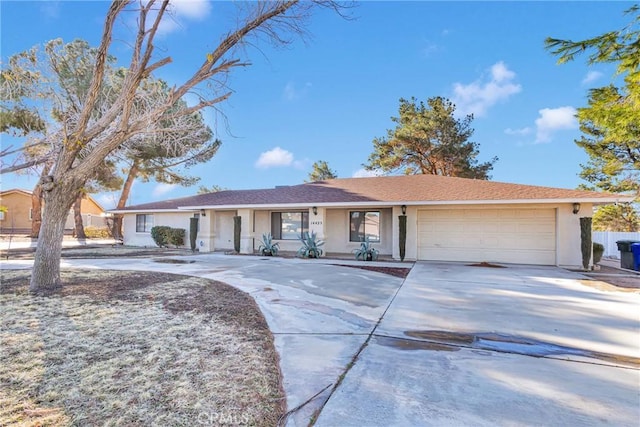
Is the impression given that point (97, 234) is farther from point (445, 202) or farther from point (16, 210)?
point (445, 202)

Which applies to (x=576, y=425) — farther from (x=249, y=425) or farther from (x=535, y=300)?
(x=535, y=300)

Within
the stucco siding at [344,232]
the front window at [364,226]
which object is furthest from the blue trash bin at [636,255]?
the front window at [364,226]

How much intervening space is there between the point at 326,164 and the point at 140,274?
30.6m

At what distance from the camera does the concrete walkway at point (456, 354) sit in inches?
97.6

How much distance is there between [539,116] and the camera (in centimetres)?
2034

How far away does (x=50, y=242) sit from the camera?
6750 mm

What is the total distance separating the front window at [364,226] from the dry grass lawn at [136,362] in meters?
9.89

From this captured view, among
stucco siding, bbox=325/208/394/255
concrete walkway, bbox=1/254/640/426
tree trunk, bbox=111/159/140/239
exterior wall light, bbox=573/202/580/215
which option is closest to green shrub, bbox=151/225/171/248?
tree trunk, bbox=111/159/140/239

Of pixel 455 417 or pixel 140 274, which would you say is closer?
pixel 455 417

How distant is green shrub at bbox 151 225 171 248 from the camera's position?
17938mm

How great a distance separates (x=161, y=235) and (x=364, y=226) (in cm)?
1122

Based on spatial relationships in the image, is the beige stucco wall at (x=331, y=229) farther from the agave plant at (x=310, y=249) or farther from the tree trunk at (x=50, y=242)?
the tree trunk at (x=50, y=242)

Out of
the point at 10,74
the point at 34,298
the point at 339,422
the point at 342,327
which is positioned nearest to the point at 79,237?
the point at 10,74

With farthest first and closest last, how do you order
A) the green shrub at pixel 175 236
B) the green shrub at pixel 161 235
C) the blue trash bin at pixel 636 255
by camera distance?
the green shrub at pixel 161 235 → the green shrub at pixel 175 236 → the blue trash bin at pixel 636 255
